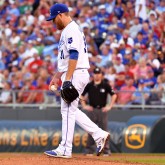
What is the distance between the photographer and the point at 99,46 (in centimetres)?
2092

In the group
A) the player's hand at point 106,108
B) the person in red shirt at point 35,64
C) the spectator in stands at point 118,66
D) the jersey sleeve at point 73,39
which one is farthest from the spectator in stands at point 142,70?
the jersey sleeve at point 73,39

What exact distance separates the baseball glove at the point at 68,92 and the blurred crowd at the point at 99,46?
6.98 metres

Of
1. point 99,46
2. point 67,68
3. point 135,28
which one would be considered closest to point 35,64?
point 99,46

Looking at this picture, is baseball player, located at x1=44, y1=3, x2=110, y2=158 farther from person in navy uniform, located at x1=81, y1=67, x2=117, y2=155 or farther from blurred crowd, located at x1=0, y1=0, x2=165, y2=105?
blurred crowd, located at x1=0, y1=0, x2=165, y2=105

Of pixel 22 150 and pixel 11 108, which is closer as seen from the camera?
pixel 22 150

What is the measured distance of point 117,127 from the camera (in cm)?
1650

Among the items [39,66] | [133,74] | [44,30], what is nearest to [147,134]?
[133,74]

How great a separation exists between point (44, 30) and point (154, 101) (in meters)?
6.44

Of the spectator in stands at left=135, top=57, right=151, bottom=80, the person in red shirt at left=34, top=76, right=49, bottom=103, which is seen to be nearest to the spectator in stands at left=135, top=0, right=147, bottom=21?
the spectator in stands at left=135, top=57, right=151, bottom=80

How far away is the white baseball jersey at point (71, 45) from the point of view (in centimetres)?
1005

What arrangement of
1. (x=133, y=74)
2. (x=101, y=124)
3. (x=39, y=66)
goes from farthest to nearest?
1. (x=39, y=66)
2. (x=133, y=74)
3. (x=101, y=124)

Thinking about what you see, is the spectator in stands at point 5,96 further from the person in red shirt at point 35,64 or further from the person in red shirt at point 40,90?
the person in red shirt at point 35,64

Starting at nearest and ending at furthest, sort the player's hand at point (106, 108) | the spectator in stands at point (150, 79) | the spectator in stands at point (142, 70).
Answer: the player's hand at point (106, 108) < the spectator in stands at point (150, 79) < the spectator in stands at point (142, 70)

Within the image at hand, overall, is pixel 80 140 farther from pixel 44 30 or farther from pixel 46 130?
pixel 44 30
